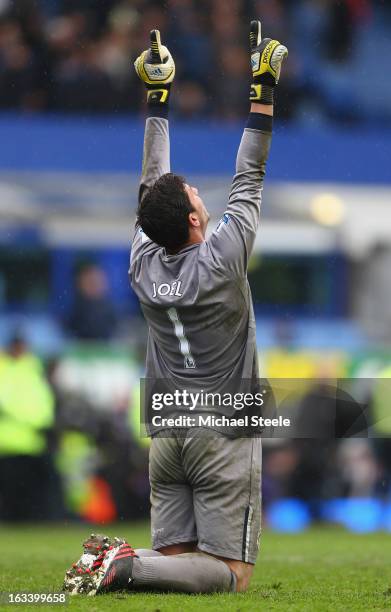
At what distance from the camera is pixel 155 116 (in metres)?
5.48

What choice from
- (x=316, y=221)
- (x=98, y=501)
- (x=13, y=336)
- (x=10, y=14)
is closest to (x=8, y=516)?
(x=98, y=501)

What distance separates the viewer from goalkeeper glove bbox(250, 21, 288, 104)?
4.91 m

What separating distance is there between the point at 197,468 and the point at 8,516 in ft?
23.2

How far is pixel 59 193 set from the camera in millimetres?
15695

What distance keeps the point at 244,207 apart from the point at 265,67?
22.4 inches

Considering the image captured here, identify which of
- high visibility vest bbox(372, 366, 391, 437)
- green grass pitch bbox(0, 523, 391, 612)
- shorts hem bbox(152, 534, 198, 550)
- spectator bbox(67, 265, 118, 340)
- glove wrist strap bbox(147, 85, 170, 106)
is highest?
glove wrist strap bbox(147, 85, 170, 106)

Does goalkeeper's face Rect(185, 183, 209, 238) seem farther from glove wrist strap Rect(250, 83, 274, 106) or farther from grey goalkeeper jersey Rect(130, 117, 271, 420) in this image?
glove wrist strap Rect(250, 83, 274, 106)

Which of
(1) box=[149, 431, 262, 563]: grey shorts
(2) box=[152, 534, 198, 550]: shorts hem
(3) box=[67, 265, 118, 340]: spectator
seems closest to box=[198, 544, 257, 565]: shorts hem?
(1) box=[149, 431, 262, 563]: grey shorts

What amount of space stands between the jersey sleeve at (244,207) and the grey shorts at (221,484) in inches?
27.9

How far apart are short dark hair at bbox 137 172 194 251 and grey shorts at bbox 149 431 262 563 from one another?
81 centimetres

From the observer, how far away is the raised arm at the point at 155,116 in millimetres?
5406

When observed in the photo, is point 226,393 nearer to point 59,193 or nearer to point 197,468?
point 197,468

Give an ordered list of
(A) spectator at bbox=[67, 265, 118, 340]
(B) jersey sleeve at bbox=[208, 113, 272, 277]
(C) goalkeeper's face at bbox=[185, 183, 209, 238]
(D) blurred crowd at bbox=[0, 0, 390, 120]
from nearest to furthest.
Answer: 1. (B) jersey sleeve at bbox=[208, 113, 272, 277]
2. (C) goalkeeper's face at bbox=[185, 183, 209, 238]
3. (A) spectator at bbox=[67, 265, 118, 340]
4. (D) blurred crowd at bbox=[0, 0, 390, 120]

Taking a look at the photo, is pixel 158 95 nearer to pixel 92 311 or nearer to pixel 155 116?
pixel 155 116
